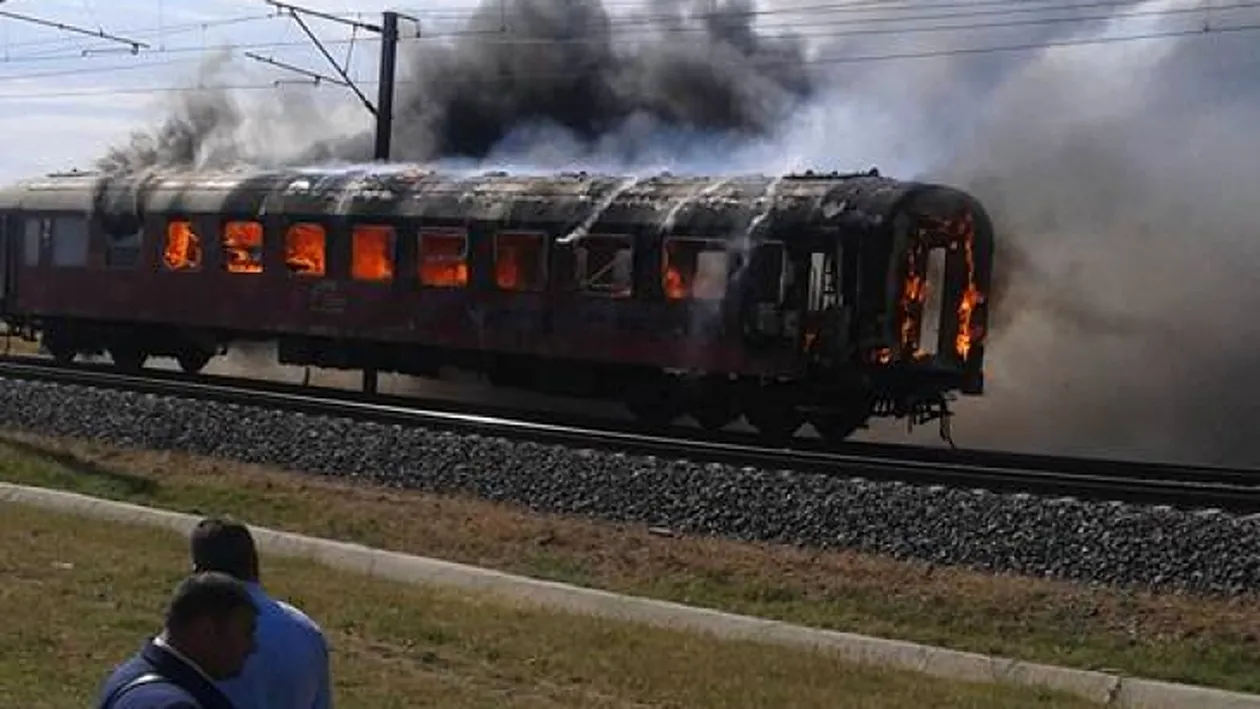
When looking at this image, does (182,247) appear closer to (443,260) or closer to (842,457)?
(443,260)

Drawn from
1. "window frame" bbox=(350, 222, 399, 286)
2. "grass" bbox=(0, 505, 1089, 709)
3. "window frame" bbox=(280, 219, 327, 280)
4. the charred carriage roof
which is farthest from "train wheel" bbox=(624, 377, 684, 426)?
"grass" bbox=(0, 505, 1089, 709)

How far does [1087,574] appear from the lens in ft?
35.9

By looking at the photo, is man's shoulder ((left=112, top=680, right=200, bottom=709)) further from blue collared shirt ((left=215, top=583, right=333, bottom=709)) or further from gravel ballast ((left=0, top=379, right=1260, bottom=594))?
gravel ballast ((left=0, top=379, right=1260, bottom=594))

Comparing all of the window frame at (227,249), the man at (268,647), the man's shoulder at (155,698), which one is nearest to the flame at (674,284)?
the window frame at (227,249)

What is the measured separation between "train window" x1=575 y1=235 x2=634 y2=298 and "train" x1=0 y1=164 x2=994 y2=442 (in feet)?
0.07

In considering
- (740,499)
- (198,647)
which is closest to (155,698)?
(198,647)

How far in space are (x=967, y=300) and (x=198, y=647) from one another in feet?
53.5

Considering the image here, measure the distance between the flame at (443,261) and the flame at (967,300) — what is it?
19.1ft

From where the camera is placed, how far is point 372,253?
21.7m

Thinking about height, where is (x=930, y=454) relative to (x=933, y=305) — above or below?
below

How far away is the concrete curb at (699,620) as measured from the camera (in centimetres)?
864

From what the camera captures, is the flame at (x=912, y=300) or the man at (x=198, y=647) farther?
the flame at (x=912, y=300)

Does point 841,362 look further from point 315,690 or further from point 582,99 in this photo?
point 582,99

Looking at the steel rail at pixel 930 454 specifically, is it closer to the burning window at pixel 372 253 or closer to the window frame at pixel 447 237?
the window frame at pixel 447 237
